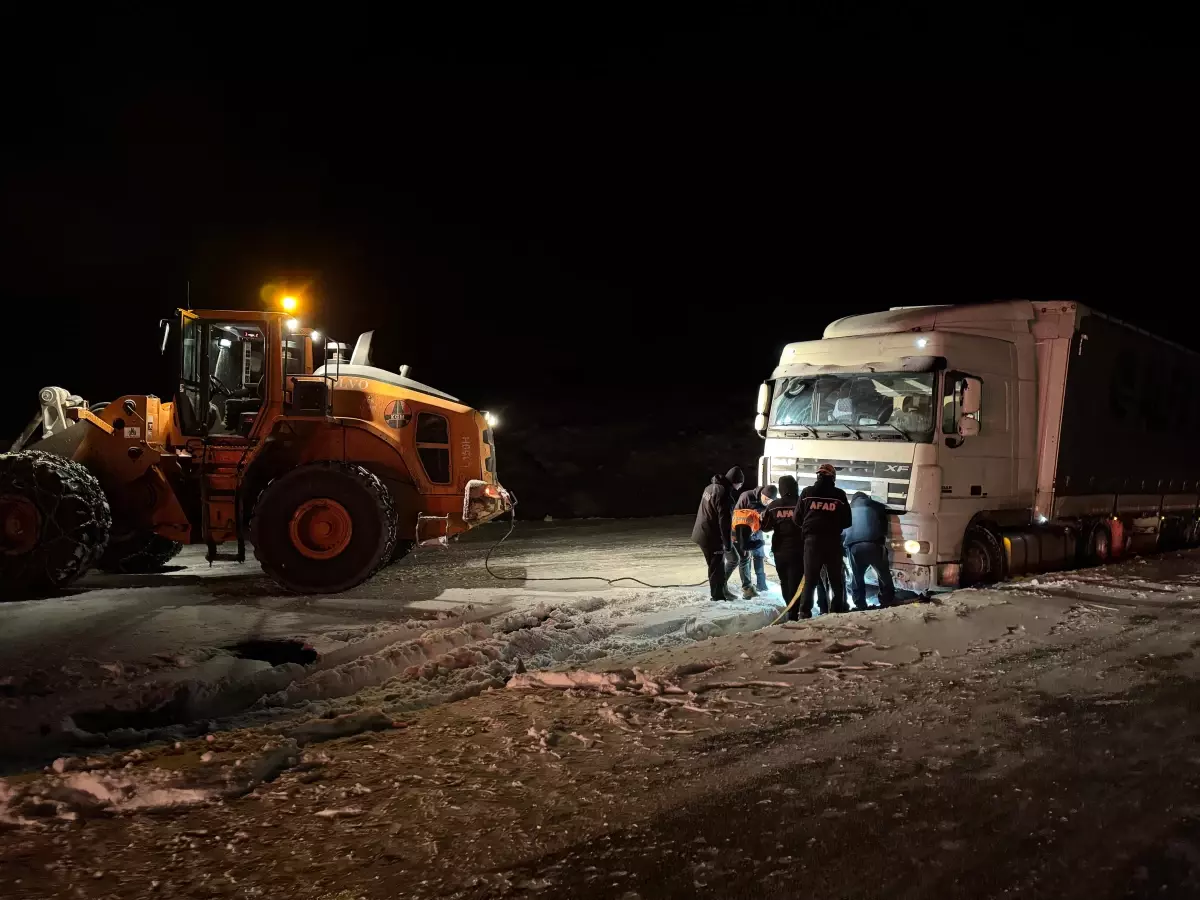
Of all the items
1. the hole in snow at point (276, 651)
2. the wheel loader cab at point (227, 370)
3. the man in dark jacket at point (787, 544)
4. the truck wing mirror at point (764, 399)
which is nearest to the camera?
the hole in snow at point (276, 651)

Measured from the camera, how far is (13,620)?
882 centimetres

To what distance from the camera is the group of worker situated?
27.8 feet

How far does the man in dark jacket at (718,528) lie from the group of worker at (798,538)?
1 centimetres

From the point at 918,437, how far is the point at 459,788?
6.79m


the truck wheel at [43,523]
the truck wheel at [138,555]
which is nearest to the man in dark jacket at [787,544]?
the truck wheel at [43,523]

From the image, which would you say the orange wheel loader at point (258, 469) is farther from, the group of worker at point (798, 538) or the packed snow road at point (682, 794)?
the packed snow road at point (682, 794)

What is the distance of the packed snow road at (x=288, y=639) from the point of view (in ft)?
20.0

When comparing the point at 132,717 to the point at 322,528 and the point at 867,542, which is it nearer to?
the point at 322,528

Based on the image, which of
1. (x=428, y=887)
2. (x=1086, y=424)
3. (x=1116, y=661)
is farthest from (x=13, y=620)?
(x=1086, y=424)

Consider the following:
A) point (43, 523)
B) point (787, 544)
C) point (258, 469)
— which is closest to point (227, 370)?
point (258, 469)

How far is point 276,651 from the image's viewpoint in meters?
7.87

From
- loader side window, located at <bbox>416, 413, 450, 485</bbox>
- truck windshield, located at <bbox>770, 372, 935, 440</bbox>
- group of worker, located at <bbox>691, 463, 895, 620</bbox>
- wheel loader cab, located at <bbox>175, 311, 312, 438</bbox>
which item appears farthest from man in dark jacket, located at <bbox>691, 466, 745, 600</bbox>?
wheel loader cab, located at <bbox>175, 311, 312, 438</bbox>

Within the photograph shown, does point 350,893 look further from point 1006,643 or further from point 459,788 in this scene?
point 1006,643

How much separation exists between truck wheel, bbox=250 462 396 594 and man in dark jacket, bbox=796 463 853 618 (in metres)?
4.81
